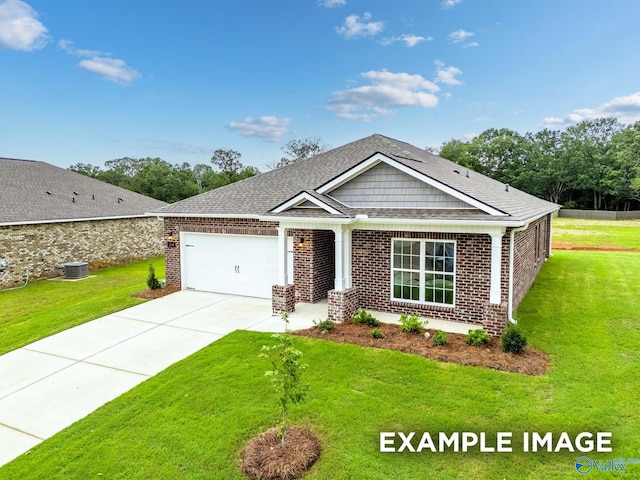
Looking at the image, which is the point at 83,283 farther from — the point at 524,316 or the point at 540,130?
the point at 540,130

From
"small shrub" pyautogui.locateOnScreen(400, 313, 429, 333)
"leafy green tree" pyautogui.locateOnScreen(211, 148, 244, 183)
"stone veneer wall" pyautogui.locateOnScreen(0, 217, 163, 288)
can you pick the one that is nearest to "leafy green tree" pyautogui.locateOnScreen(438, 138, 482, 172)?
"leafy green tree" pyautogui.locateOnScreen(211, 148, 244, 183)

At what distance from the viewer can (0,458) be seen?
17.1ft

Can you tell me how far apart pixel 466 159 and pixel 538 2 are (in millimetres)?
46966

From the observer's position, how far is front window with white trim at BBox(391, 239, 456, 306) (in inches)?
396

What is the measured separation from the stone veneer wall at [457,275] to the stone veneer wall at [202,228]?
3009 mm

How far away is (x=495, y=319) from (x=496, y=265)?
1.18 meters

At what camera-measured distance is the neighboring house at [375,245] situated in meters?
9.42

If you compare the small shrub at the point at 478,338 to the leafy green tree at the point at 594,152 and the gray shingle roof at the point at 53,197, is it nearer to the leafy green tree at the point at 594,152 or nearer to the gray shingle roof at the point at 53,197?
the gray shingle roof at the point at 53,197

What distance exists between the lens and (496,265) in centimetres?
884

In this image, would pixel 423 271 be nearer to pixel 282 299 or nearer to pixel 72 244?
pixel 282 299

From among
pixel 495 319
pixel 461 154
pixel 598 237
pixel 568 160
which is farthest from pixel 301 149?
pixel 495 319

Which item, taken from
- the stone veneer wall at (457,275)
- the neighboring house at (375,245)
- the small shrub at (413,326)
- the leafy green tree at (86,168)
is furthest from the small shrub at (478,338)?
the leafy green tree at (86,168)

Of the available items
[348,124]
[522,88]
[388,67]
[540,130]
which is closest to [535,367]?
[388,67]

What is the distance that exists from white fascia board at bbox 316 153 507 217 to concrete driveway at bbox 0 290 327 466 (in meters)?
3.55
